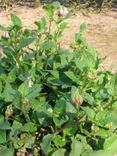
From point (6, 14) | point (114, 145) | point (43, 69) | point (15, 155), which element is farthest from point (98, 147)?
point (6, 14)

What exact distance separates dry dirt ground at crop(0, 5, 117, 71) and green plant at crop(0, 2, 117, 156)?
4.42 metres

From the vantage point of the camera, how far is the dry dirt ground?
737cm

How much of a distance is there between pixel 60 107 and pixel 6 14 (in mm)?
6887

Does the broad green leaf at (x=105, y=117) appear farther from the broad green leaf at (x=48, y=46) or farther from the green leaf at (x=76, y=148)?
the broad green leaf at (x=48, y=46)

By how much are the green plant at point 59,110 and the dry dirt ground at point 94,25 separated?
4422 mm

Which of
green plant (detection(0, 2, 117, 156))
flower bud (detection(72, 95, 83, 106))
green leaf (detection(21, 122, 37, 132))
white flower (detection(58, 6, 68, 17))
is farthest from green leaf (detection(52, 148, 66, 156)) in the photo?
white flower (detection(58, 6, 68, 17))

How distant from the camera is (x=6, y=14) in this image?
28.6ft

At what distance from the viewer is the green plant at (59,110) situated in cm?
199

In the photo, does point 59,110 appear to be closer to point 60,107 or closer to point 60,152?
point 60,107

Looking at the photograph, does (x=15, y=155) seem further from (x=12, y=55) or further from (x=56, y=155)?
(x=12, y=55)

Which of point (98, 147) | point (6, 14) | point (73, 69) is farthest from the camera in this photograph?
point (6, 14)

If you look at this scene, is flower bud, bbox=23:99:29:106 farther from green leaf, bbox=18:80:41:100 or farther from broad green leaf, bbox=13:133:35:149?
broad green leaf, bbox=13:133:35:149

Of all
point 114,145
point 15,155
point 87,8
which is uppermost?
point 114,145

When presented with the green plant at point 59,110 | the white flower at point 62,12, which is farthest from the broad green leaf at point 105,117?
the white flower at point 62,12
